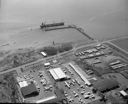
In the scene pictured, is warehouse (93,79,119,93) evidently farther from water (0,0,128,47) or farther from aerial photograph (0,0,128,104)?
water (0,0,128,47)

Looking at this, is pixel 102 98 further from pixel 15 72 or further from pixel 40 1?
pixel 40 1

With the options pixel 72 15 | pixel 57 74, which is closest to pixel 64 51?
pixel 57 74

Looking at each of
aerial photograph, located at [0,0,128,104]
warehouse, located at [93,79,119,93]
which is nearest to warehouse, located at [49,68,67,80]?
aerial photograph, located at [0,0,128,104]

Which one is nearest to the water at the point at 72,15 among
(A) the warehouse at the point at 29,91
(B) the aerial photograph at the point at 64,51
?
(B) the aerial photograph at the point at 64,51

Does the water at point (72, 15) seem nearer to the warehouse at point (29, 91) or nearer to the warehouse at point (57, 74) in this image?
the warehouse at point (57, 74)

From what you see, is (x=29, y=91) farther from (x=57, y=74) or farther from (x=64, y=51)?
(x=64, y=51)

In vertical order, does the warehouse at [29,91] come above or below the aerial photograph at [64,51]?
below
